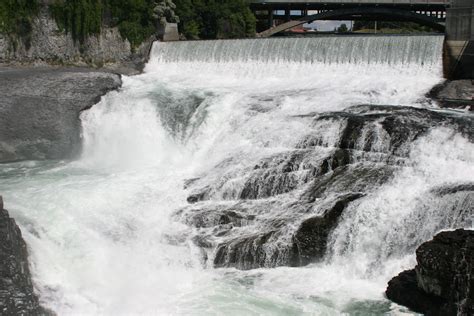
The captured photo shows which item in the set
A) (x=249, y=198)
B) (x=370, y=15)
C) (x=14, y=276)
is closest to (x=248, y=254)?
(x=249, y=198)

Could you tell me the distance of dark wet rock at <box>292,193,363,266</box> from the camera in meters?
10.2

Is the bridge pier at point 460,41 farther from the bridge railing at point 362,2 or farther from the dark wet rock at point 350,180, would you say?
the bridge railing at point 362,2

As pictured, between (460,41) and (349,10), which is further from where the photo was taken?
(349,10)

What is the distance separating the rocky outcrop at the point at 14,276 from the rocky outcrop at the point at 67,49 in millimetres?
15185

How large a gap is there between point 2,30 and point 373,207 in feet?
58.3

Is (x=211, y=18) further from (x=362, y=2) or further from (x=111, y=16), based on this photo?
(x=362, y=2)

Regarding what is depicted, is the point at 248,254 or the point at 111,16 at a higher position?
the point at 111,16

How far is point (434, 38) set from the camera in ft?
58.6

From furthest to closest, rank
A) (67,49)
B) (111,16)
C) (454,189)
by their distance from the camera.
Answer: (111,16) → (67,49) → (454,189)

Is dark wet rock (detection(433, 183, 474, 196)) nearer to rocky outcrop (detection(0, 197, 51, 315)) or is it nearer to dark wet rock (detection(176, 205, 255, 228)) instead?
dark wet rock (detection(176, 205, 255, 228))

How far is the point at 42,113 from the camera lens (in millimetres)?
16906

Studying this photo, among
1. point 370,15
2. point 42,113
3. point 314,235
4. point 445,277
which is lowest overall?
point 314,235

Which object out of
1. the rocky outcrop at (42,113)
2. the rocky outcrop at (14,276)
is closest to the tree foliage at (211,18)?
the rocky outcrop at (42,113)

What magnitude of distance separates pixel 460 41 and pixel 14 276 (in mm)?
14916
